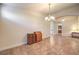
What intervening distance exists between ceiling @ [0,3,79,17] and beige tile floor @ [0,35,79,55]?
534mm

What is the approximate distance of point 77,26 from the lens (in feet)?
7.77

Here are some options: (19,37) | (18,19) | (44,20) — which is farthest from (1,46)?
(44,20)

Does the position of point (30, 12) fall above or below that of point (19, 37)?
above

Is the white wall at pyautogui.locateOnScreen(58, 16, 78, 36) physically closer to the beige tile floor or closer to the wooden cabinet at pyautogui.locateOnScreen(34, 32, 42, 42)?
the beige tile floor

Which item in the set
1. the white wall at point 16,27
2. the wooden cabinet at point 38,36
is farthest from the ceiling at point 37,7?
the wooden cabinet at point 38,36

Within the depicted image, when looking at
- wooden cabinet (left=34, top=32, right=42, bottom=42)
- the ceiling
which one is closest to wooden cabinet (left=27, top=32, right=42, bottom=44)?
wooden cabinet (left=34, top=32, right=42, bottom=42)

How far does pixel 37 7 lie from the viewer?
93.2 inches

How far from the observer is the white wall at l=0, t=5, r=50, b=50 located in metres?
2.29

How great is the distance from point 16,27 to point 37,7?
0.57m

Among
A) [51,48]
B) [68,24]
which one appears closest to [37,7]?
[68,24]

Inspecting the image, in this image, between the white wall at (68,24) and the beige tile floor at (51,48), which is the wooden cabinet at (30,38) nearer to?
the beige tile floor at (51,48)

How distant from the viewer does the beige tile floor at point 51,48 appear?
2295 millimetres

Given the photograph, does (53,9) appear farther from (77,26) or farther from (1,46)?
(1,46)

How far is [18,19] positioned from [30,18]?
241mm
